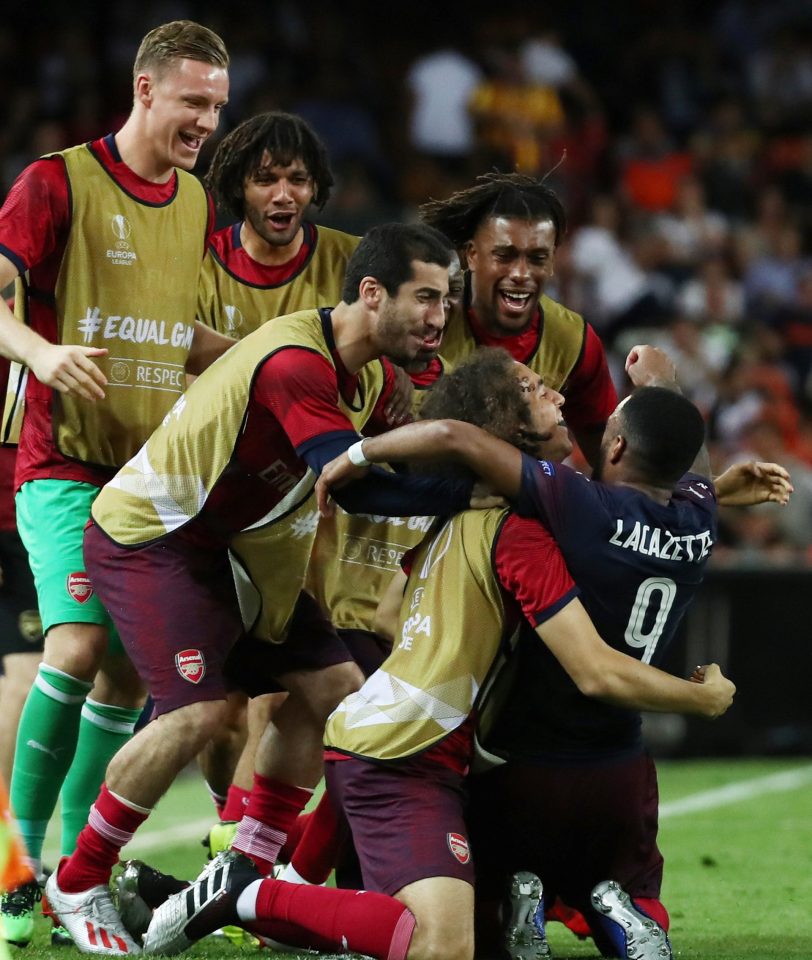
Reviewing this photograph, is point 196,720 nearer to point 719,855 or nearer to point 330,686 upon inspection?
point 330,686

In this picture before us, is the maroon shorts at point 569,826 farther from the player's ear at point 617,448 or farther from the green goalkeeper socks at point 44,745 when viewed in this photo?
the green goalkeeper socks at point 44,745

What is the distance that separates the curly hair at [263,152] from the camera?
20.4 ft

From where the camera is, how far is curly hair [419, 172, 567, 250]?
625 centimetres

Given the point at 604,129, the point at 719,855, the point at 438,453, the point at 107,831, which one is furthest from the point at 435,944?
the point at 604,129

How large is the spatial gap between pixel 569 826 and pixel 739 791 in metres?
5.27

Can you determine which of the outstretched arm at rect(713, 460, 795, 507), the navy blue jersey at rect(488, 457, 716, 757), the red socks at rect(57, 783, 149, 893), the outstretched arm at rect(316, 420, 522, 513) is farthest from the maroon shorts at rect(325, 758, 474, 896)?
the outstretched arm at rect(713, 460, 795, 507)

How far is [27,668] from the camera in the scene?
6605 mm

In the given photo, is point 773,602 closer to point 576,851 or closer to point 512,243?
point 512,243

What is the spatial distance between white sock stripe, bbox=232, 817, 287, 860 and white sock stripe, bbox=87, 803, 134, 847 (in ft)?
1.71

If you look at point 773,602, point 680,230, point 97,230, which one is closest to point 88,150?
point 97,230

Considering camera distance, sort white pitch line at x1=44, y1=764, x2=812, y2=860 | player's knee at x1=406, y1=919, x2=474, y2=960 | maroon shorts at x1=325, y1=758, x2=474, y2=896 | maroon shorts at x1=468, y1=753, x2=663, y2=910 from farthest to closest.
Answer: white pitch line at x1=44, y1=764, x2=812, y2=860 < maroon shorts at x1=468, y1=753, x2=663, y2=910 < maroon shorts at x1=325, y1=758, x2=474, y2=896 < player's knee at x1=406, y1=919, x2=474, y2=960

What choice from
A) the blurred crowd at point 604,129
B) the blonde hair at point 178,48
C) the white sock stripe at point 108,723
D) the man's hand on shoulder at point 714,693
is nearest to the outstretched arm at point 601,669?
the man's hand on shoulder at point 714,693

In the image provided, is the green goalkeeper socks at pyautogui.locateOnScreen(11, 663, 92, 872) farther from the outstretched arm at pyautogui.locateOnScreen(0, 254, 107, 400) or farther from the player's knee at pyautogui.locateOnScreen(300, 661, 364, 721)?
the outstretched arm at pyautogui.locateOnScreen(0, 254, 107, 400)

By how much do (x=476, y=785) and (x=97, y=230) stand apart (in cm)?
217
